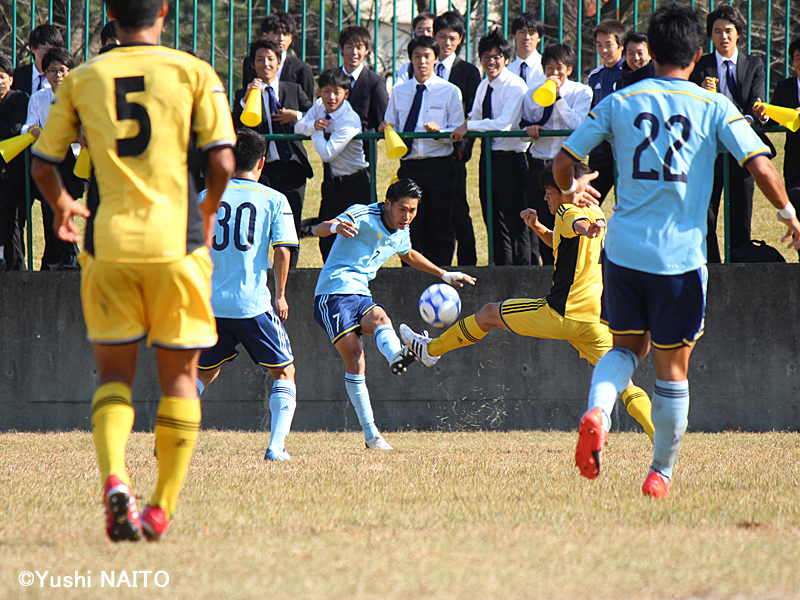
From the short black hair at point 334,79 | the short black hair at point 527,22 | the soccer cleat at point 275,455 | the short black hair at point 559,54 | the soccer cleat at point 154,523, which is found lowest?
the soccer cleat at point 275,455

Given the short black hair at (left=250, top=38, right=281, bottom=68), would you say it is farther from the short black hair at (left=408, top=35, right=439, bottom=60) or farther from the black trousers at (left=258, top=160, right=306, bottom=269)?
the short black hair at (left=408, top=35, right=439, bottom=60)

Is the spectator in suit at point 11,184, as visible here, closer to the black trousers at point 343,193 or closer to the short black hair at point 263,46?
the short black hair at point 263,46

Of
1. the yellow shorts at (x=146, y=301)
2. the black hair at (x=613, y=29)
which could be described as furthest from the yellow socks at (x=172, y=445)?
the black hair at (x=613, y=29)

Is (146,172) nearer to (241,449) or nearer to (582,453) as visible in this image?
(582,453)

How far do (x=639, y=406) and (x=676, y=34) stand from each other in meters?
2.65

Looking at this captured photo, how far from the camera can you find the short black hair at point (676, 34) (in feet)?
14.3

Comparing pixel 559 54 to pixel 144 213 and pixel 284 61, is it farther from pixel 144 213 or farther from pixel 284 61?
pixel 144 213

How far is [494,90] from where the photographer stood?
869 cm

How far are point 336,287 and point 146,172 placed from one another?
3.64 meters

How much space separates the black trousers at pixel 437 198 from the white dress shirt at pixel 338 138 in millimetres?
469

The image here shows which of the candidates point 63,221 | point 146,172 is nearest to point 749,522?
point 146,172

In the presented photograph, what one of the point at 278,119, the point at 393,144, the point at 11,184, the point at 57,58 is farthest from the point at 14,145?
the point at 393,144

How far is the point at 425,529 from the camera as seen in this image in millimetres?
3629

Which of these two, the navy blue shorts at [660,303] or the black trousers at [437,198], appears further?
the black trousers at [437,198]
